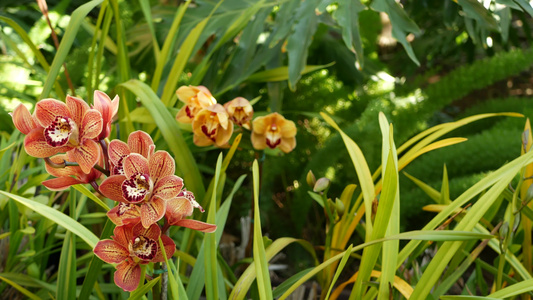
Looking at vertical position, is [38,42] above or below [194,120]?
below

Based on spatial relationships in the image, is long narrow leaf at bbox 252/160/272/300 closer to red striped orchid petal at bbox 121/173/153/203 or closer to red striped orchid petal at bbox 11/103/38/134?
red striped orchid petal at bbox 121/173/153/203

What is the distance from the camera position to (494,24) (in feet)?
3.39

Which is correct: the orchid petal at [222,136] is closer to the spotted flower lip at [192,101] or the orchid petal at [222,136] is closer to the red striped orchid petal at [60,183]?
the spotted flower lip at [192,101]

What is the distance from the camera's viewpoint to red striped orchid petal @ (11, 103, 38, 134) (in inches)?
17.9

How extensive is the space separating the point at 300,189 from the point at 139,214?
29.5 inches

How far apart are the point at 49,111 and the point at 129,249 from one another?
0.16 meters

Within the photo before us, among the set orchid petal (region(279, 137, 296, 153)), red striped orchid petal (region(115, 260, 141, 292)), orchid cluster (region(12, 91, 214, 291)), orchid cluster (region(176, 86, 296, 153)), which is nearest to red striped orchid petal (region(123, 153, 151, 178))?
orchid cluster (region(12, 91, 214, 291))

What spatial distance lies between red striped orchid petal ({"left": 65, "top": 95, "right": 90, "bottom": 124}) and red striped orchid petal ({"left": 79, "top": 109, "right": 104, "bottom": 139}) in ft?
0.03

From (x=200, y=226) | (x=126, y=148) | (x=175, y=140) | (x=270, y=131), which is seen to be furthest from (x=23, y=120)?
(x=270, y=131)

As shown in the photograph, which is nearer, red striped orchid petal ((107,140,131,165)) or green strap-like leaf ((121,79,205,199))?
red striped orchid petal ((107,140,131,165))

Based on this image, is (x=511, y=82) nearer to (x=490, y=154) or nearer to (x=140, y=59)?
(x=490, y=154)

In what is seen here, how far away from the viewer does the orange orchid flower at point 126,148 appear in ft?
1.54

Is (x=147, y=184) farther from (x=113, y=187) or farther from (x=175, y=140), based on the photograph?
(x=175, y=140)

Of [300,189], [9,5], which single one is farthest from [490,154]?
[9,5]
